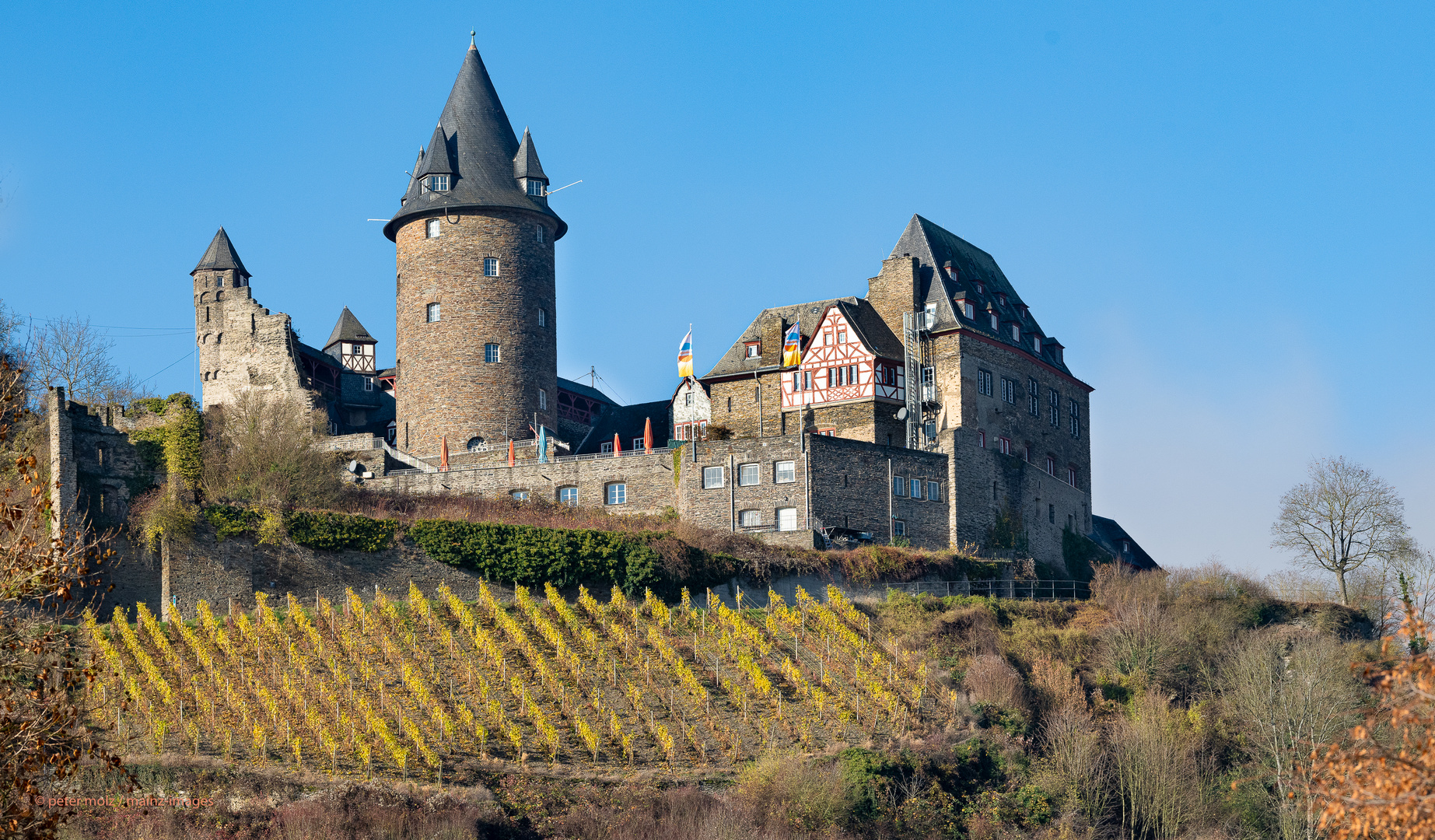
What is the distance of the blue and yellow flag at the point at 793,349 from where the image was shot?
4972 cm

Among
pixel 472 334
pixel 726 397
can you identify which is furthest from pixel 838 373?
pixel 472 334

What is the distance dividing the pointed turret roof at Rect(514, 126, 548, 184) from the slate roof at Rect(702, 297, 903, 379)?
842cm

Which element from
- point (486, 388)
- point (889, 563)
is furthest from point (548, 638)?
point (486, 388)

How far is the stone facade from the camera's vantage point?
5175cm

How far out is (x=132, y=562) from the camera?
1462 inches

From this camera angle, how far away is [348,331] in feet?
228

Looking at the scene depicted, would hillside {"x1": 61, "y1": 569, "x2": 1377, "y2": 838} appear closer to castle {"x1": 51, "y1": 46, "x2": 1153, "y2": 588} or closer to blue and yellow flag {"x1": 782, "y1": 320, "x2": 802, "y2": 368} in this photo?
castle {"x1": 51, "y1": 46, "x2": 1153, "y2": 588}

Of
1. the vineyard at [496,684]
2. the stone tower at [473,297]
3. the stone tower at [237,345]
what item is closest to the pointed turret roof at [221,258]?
the stone tower at [237,345]

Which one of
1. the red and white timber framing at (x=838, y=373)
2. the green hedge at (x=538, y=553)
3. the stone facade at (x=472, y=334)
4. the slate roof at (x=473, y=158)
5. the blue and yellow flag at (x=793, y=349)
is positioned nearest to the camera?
the green hedge at (x=538, y=553)

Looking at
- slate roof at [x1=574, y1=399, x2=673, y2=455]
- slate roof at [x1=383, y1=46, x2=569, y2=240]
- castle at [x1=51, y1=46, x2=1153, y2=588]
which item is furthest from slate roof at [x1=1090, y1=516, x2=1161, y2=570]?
slate roof at [x1=383, y1=46, x2=569, y2=240]

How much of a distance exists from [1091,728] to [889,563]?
815 cm

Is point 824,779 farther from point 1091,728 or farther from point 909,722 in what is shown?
point 1091,728

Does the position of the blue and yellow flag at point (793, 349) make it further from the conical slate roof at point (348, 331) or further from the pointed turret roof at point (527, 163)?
the conical slate roof at point (348, 331)

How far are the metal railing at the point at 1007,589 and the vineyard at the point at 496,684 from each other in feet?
13.7
